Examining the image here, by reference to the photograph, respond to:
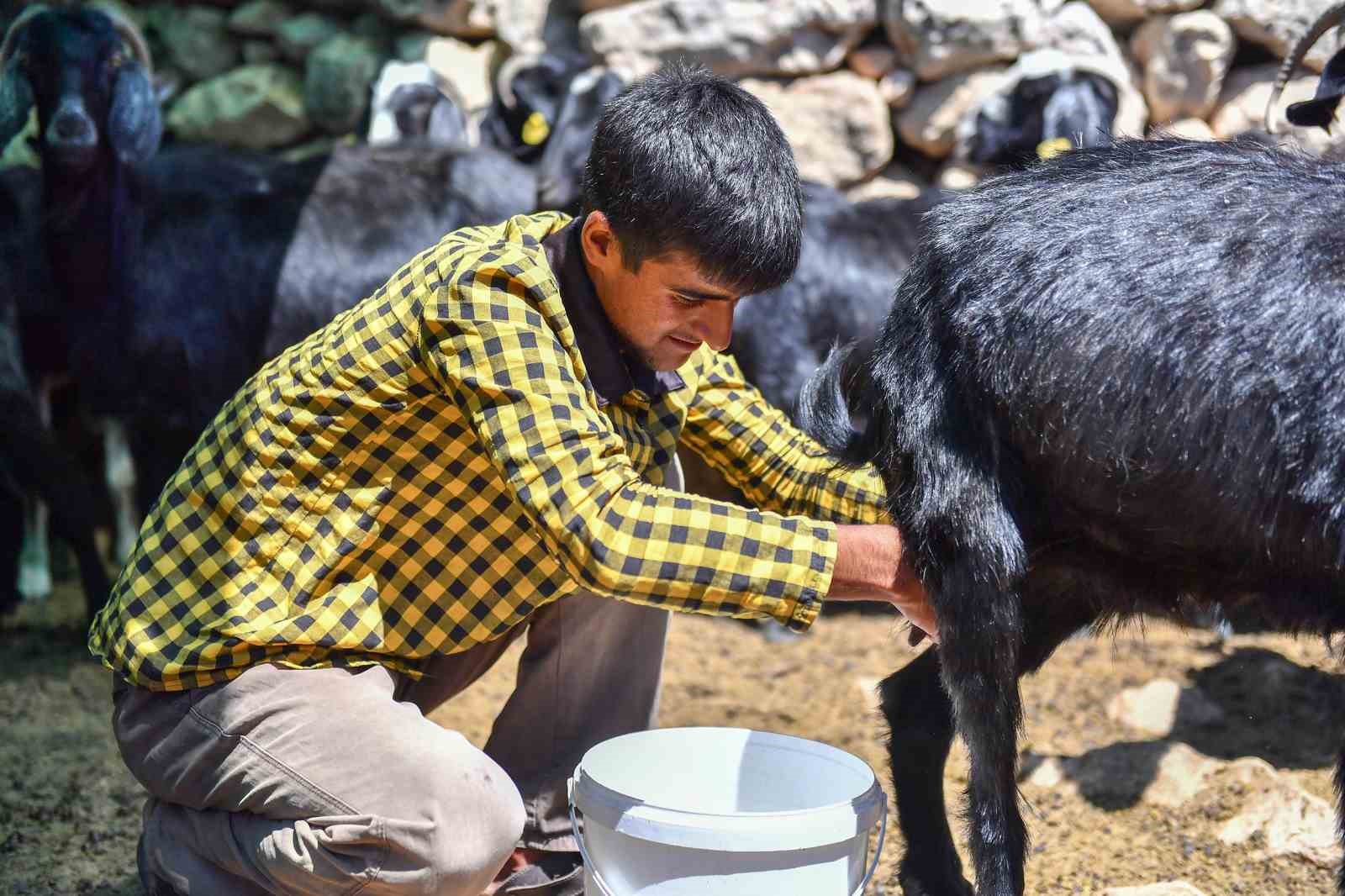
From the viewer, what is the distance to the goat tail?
2248mm

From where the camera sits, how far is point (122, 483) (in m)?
5.05

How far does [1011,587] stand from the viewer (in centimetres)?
195

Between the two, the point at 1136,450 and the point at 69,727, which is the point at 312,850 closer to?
the point at 1136,450

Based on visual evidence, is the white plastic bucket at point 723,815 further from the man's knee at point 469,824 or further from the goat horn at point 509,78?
the goat horn at point 509,78

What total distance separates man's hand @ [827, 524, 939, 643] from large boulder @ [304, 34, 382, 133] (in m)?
5.82

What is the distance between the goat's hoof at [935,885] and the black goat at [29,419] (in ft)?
10.1

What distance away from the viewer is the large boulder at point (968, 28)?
6242 millimetres

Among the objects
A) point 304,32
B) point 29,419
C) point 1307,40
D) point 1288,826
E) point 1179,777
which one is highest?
point 1307,40

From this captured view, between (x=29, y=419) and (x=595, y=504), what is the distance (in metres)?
3.21

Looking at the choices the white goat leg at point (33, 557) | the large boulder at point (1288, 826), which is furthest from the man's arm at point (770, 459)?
the white goat leg at point (33, 557)

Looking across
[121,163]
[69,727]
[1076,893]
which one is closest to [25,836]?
[69,727]

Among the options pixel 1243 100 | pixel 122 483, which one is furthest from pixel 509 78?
pixel 1243 100

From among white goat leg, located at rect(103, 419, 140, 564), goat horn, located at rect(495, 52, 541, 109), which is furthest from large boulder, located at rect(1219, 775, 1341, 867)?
goat horn, located at rect(495, 52, 541, 109)

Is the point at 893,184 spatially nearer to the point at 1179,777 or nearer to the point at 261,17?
the point at 261,17
